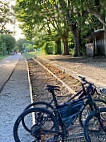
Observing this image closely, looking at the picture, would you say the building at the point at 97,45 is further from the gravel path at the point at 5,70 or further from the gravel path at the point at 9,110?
the gravel path at the point at 9,110

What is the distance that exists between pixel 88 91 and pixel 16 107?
3287mm

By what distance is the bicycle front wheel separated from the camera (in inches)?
126

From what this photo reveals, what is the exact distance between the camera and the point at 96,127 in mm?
3465

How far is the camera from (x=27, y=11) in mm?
22188

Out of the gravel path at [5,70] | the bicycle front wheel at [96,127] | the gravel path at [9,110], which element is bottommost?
the gravel path at [9,110]

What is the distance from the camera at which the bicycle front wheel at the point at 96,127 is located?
3.21 m

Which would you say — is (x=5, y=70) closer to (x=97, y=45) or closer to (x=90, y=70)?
(x=90, y=70)

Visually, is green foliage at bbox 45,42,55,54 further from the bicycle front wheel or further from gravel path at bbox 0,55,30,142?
the bicycle front wheel

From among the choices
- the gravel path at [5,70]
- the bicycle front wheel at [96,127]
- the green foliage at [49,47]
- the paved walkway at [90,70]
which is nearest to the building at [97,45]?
the paved walkway at [90,70]

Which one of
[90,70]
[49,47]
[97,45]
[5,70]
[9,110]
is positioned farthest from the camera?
[49,47]

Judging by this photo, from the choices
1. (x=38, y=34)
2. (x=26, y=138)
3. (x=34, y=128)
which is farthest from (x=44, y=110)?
(x=38, y=34)

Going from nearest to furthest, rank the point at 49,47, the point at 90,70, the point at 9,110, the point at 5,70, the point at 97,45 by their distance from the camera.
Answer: the point at 9,110 → the point at 90,70 → the point at 5,70 → the point at 97,45 → the point at 49,47

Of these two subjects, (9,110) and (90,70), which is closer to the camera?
(9,110)

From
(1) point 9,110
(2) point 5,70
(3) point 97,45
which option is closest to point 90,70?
(1) point 9,110
